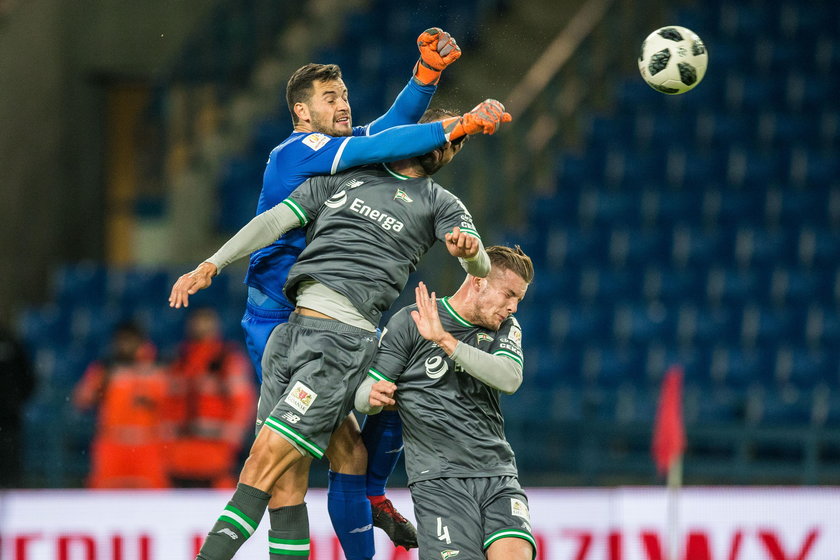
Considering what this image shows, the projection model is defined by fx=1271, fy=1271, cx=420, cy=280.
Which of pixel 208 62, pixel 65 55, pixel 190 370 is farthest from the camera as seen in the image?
pixel 65 55

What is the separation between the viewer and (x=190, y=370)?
352 inches

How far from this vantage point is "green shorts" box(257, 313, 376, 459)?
454 centimetres

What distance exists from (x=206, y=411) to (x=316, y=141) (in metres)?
4.53

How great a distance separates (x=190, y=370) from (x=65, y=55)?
5947 mm

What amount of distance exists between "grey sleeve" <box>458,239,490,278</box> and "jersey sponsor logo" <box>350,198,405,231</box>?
347mm

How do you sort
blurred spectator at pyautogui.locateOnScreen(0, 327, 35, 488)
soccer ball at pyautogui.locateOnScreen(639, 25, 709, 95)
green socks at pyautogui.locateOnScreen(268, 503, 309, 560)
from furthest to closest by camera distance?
blurred spectator at pyautogui.locateOnScreen(0, 327, 35, 488)
soccer ball at pyautogui.locateOnScreen(639, 25, 709, 95)
green socks at pyautogui.locateOnScreen(268, 503, 309, 560)

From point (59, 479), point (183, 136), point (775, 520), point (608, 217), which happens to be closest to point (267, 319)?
point (775, 520)

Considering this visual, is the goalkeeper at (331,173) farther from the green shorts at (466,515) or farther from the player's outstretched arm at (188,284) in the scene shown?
the player's outstretched arm at (188,284)

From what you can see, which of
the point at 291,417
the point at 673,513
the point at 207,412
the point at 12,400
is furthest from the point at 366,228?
the point at 12,400

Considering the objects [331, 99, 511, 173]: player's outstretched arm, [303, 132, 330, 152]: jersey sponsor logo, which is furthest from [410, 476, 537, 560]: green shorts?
[303, 132, 330, 152]: jersey sponsor logo

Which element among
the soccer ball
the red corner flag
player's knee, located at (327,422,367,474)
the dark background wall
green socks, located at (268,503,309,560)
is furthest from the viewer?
the dark background wall

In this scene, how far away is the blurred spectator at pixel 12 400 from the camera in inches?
347

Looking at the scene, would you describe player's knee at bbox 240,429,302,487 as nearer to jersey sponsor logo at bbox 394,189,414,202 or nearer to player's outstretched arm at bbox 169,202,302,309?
player's outstretched arm at bbox 169,202,302,309

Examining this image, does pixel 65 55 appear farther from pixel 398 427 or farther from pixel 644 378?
pixel 398 427
